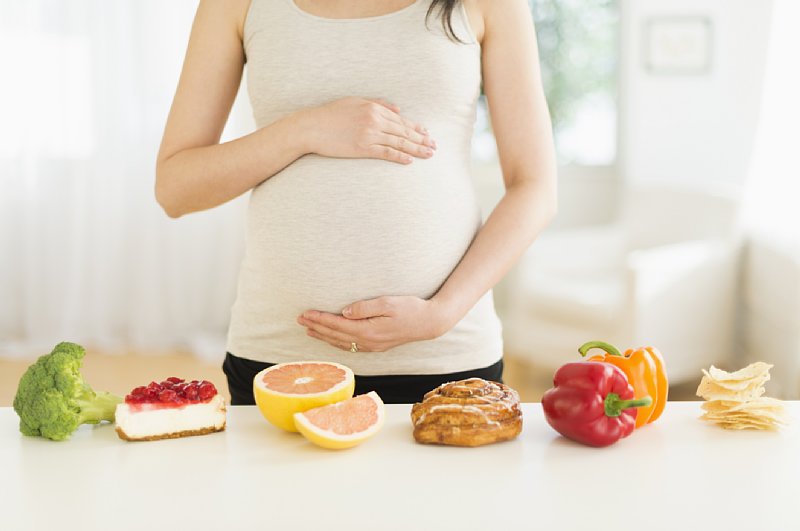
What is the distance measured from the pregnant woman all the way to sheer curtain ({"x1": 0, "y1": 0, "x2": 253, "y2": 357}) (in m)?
2.93

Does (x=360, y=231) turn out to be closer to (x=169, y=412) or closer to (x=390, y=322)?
(x=390, y=322)

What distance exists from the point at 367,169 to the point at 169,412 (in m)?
0.47

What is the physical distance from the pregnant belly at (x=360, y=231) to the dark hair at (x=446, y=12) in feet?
0.64

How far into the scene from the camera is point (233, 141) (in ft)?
4.33

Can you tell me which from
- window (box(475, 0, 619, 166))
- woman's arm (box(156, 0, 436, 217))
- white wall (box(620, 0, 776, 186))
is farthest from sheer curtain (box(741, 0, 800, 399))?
woman's arm (box(156, 0, 436, 217))

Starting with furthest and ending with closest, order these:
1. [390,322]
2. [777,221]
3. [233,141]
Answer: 1. [777,221]
2. [233,141]
3. [390,322]

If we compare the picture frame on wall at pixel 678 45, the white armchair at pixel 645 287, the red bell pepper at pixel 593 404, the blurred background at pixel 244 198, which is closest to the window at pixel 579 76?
the blurred background at pixel 244 198

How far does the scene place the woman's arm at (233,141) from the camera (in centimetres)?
125

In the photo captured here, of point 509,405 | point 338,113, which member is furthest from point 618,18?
point 509,405

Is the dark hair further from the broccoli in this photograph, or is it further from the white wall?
the white wall

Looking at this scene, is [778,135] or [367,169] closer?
[367,169]

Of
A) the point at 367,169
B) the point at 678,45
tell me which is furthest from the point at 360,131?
the point at 678,45

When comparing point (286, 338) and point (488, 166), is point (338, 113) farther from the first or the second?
point (488, 166)

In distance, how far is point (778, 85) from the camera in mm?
3986
